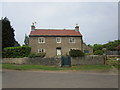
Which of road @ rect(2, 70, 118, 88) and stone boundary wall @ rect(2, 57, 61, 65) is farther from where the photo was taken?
stone boundary wall @ rect(2, 57, 61, 65)

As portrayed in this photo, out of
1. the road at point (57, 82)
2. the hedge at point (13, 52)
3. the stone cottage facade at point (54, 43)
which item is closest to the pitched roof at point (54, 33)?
the stone cottage facade at point (54, 43)

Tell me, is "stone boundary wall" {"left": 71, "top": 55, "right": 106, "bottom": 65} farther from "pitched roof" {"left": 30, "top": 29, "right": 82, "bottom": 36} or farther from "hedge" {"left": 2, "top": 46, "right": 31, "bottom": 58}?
"pitched roof" {"left": 30, "top": 29, "right": 82, "bottom": 36}

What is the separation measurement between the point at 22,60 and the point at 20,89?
18861 mm

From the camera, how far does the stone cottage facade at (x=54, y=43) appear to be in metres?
34.1

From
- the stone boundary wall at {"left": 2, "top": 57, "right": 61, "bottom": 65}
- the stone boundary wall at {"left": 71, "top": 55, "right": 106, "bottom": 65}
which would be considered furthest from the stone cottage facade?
the stone boundary wall at {"left": 71, "top": 55, "right": 106, "bottom": 65}

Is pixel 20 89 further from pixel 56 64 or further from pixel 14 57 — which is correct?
pixel 14 57

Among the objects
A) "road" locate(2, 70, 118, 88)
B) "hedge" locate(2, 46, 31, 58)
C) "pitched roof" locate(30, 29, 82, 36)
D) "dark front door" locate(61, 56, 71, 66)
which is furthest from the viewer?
"pitched roof" locate(30, 29, 82, 36)

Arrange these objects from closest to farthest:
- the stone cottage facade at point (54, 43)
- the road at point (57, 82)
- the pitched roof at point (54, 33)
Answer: the road at point (57, 82)
the stone cottage facade at point (54, 43)
the pitched roof at point (54, 33)

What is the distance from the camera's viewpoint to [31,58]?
25047 mm

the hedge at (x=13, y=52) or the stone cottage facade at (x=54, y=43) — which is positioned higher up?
the stone cottage facade at (x=54, y=43)

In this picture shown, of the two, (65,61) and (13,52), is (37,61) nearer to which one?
(65,61)

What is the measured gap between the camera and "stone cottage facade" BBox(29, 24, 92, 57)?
3406cm

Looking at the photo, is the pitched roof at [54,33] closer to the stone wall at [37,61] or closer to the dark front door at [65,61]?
the stone wall at [37,61]

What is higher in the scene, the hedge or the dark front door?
the hedge
